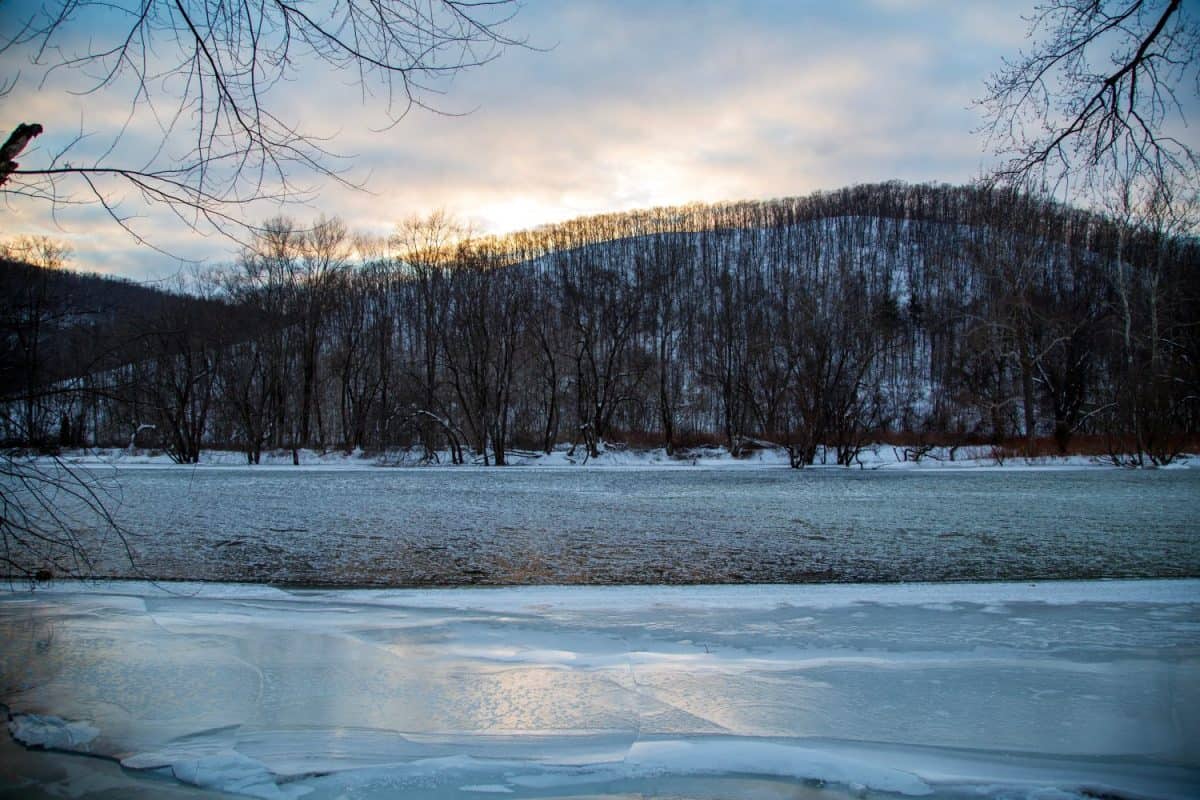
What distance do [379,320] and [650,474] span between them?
85.8ft

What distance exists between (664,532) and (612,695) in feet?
22.7

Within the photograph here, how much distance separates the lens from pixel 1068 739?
3.16 meters

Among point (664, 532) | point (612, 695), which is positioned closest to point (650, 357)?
point (664, 532)

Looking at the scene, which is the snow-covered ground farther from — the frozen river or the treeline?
the treeline

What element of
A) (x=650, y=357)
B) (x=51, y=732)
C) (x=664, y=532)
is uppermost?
(x=650, y=357)

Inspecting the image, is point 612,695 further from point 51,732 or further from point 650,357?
point 650,357

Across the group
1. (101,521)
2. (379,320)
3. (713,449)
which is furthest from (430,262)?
(101,521)

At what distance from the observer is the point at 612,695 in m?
3.68

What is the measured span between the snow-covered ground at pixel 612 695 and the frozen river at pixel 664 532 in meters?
1.65

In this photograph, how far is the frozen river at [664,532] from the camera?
7508 mm

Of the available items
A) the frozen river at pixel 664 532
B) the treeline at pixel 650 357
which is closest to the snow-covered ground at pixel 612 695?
the frozen river at pixel 664 532

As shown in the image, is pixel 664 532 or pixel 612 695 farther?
pixel 664 532

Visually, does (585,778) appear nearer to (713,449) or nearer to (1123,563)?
(1123,563)

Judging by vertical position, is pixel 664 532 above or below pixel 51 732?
below
